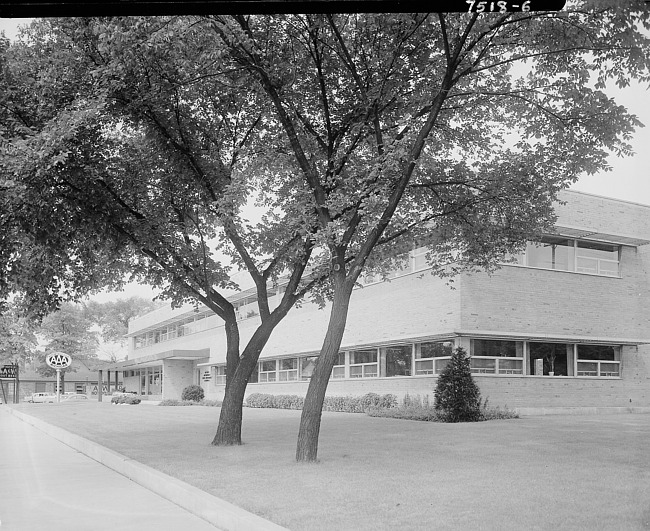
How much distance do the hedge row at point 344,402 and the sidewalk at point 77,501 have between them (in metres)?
13.7

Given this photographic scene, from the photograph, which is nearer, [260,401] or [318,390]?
[318,390]

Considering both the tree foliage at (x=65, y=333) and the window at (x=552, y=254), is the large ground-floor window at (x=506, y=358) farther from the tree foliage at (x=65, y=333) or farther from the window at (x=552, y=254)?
the tree foliage at (x=65, y=333)

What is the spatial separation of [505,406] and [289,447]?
32.7 feet

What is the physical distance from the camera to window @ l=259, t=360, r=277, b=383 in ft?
137

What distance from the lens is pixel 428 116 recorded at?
12.6m

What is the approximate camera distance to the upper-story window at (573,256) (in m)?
25.4

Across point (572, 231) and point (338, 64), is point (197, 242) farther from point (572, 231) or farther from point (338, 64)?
point (572, 231)

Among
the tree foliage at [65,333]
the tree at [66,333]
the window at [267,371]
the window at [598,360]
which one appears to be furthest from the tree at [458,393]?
the tree foliage at [65,333]

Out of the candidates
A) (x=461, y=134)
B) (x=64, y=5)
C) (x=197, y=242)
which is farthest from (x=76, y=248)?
(x=64, y=5)

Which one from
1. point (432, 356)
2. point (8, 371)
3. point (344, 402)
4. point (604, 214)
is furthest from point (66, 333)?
point (604, 214)

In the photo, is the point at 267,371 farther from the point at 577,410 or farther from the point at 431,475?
the point at 431,475

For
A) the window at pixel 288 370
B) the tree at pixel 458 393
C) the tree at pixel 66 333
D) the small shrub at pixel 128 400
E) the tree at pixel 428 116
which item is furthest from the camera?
the tree at pixel 66 333

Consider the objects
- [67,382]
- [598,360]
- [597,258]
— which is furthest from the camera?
[67,382]

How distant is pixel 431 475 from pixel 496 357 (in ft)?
47.6
